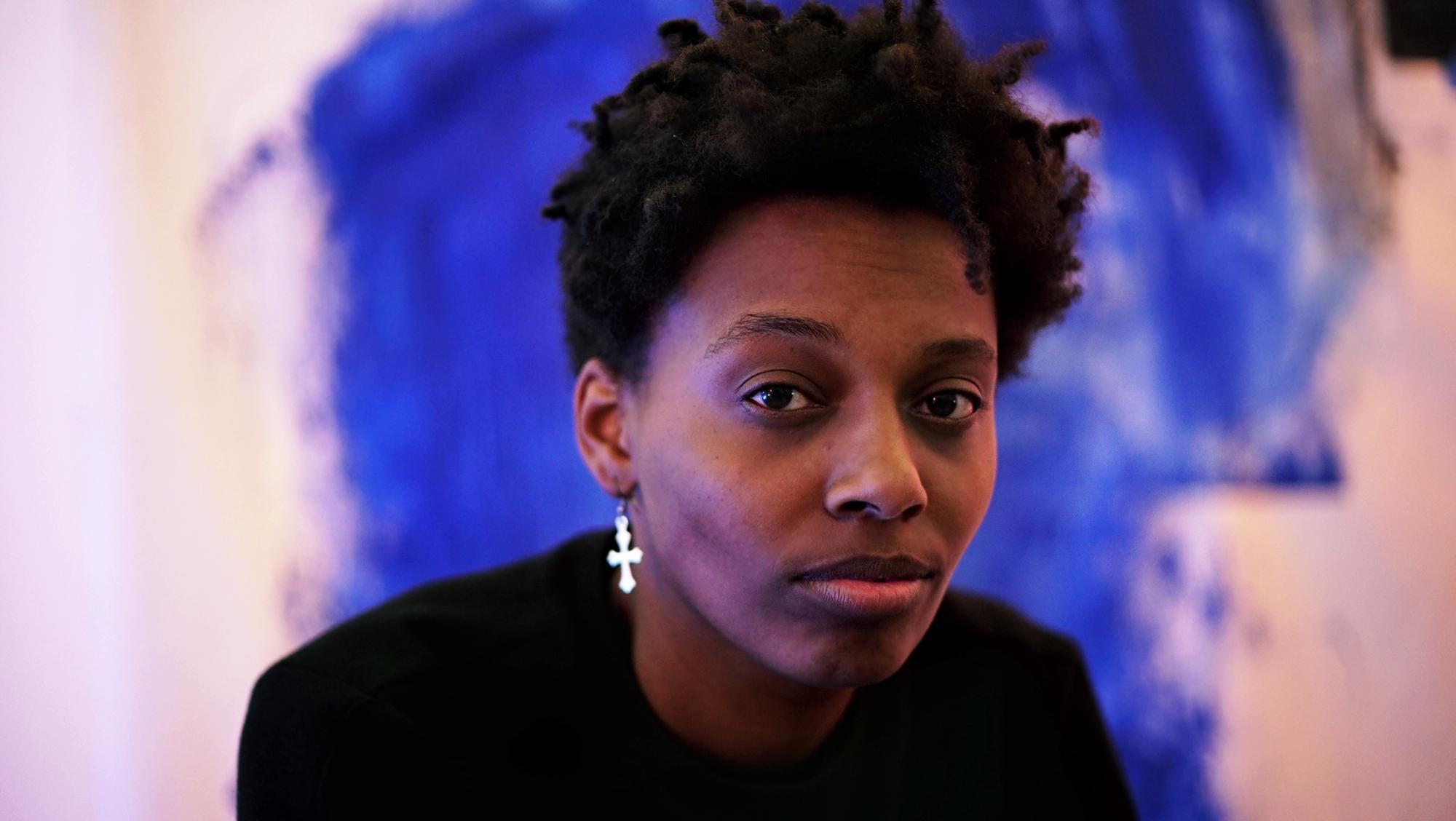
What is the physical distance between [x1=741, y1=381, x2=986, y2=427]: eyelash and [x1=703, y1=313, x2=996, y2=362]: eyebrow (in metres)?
0.05

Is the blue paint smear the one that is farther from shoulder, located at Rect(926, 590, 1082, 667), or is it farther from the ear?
the ear

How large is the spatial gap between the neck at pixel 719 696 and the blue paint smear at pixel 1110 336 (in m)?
0.33

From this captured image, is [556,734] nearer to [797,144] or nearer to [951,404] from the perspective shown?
[951,404]

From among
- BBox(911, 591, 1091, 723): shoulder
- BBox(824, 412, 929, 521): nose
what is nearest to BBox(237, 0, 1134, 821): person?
BBox(824, 412, 929, 521): nose

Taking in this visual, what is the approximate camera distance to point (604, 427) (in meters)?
1.15

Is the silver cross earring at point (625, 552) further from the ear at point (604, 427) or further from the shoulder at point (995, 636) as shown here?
the shoulder at point (995, 636)

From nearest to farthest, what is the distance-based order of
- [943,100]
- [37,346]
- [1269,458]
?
1. [943,100]
2. [37,346]
3. [1269,458]

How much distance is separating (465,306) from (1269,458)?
1205mm

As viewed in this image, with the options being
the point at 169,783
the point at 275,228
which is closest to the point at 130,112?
the point at 275,228

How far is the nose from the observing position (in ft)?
3.05

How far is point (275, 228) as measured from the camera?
1363 millimetres

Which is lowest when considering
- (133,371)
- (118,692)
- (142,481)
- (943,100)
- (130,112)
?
(118,692)

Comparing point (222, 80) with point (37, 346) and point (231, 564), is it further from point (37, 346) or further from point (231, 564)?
point (231, 564)

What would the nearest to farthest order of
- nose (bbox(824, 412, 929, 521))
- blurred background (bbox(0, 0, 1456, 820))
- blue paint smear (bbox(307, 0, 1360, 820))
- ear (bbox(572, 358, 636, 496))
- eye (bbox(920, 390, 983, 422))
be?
nose (bbox(824, 412, 929, 521)), eye (bbox(920, 390, 983, 422)), ear (bbox(572, 358, 636, 496)), blurred background (bbox(0, 0, 1456, 820)), blue paint smear (bbox(307, 0, 1360, 820))
